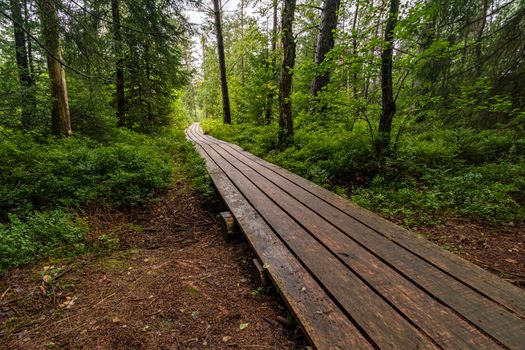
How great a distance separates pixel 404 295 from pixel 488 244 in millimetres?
2115

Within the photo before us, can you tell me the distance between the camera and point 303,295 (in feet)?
5.89

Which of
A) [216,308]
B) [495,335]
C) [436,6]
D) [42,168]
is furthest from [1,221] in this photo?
[436,6]

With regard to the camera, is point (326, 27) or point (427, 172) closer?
point (427, 172)

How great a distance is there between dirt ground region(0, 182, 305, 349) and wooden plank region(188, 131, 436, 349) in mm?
434

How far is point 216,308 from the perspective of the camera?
2123 mm

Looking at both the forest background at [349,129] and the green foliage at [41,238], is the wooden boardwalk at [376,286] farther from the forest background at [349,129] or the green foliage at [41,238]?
the green foliage at [41,238]

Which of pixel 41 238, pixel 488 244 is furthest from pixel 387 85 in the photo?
pixel 41 238

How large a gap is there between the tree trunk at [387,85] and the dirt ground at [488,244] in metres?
2.01

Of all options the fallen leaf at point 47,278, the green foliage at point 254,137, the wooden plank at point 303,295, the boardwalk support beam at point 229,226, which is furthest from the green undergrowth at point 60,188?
the green foliage at point 254,137

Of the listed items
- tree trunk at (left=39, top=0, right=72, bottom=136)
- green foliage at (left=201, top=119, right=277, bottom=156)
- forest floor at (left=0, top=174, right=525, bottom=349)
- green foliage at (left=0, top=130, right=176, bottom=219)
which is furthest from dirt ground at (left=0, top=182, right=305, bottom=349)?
tree trunk at (left=39, top=0, right=72, bottom=136)

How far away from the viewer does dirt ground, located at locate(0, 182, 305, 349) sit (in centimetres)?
180

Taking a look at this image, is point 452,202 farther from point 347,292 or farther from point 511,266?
point 347,292

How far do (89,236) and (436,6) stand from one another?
604 centimetres

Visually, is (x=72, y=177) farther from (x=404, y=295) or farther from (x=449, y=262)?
(x=449, y=262)
